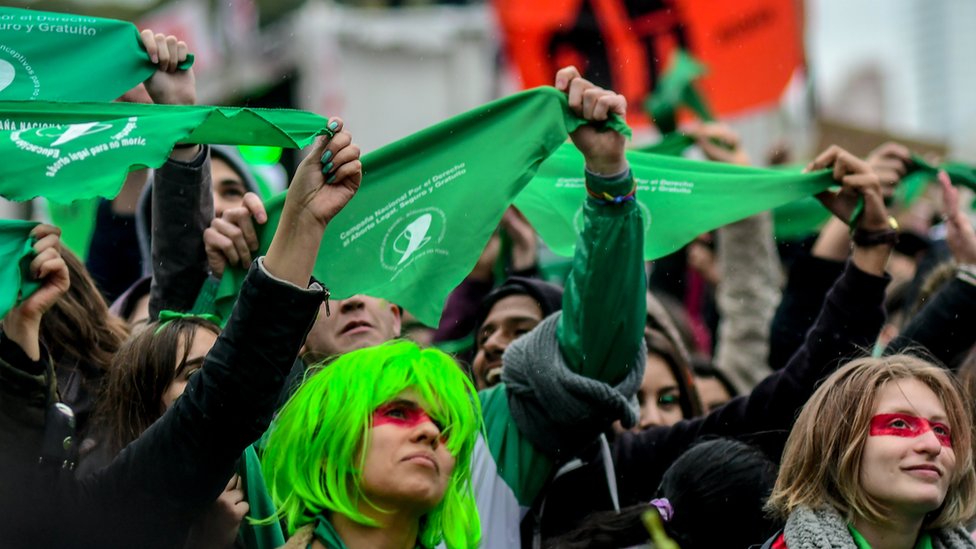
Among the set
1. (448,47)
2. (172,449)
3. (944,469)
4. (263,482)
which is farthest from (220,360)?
(448,47)

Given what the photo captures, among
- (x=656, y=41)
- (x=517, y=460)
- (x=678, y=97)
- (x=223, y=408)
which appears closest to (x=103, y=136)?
(x=223, y=408)

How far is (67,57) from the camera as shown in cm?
388

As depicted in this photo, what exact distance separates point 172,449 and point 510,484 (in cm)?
112

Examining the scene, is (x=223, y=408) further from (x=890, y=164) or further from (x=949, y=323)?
(x=890, y=164)

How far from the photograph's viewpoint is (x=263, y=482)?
3.54m

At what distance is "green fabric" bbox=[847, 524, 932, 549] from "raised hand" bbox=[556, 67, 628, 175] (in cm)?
106

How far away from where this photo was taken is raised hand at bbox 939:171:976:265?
462cm

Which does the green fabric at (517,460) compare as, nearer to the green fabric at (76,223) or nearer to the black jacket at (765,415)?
the black jacket at (765,415)

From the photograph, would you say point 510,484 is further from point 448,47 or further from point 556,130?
point 448,47

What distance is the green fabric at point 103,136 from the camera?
3.24 metres

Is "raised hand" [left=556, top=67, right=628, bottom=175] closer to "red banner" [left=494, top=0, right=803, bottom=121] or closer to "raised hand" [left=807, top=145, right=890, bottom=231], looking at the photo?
"raised hand" [left=807, top=145, right=890, bottom=231]

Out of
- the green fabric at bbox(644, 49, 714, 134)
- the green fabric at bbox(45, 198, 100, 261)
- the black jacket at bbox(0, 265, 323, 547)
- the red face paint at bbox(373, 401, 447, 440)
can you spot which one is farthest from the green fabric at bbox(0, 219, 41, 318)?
the green fabric at bbox(644, 49, 714, 134)

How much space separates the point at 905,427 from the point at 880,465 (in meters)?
0.12

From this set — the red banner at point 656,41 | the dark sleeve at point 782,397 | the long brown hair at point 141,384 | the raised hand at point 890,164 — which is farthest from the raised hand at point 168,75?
the red banner at point 656,41
